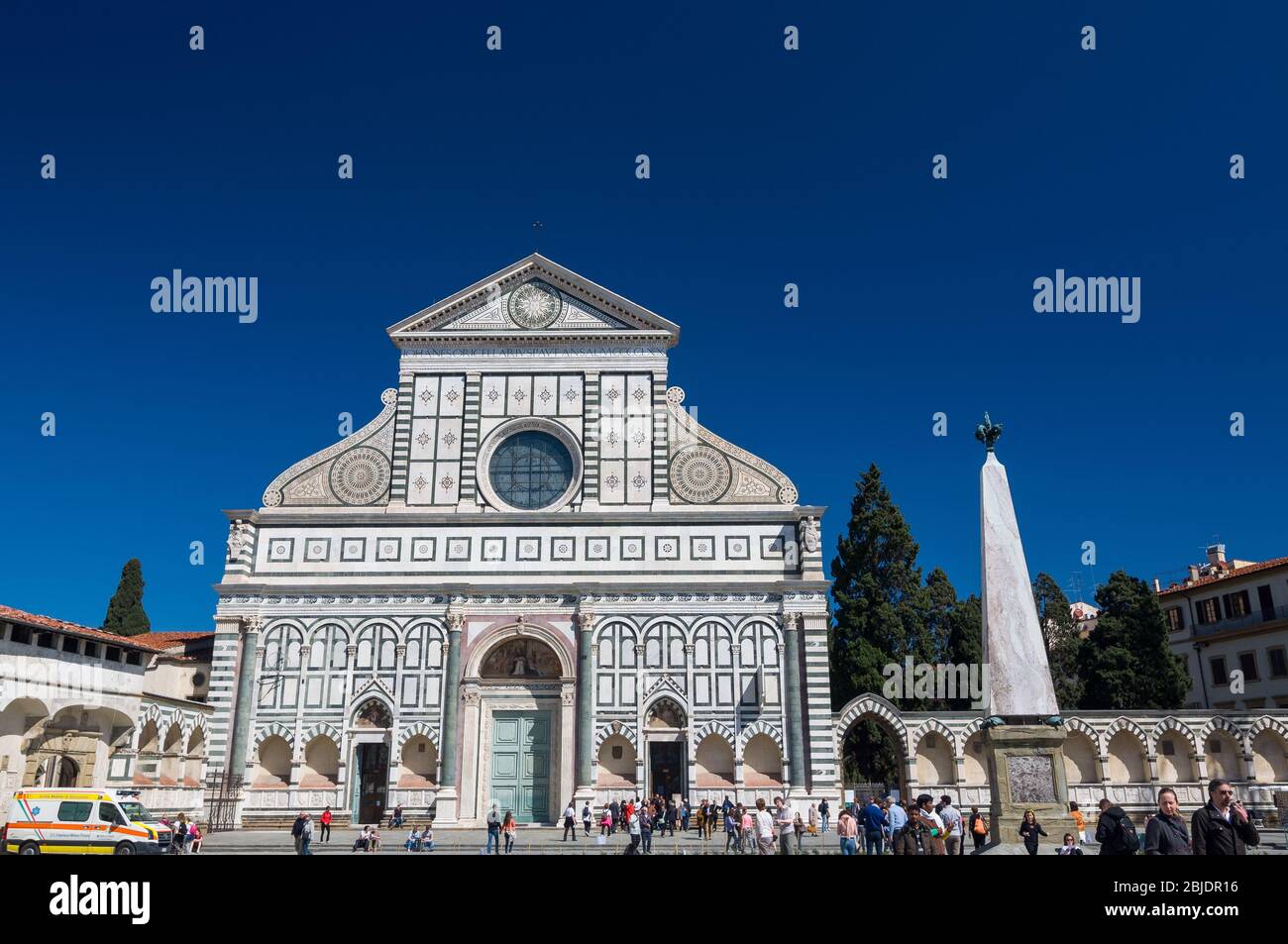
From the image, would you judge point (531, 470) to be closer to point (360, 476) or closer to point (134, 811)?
point (360, 476)

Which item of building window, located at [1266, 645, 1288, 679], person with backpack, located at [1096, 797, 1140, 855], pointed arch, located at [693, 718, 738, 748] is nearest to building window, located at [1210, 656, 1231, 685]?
building window, located at [1266, 645, 1288, 679]

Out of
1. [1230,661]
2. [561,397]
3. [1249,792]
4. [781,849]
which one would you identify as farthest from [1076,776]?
[561,397]

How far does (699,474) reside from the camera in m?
31.7

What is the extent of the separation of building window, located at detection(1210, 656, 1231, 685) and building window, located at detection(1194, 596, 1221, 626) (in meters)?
1.67

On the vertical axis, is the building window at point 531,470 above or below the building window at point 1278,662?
above

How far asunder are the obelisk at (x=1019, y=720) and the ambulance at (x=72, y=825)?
628 inches

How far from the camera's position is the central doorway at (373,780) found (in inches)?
1138

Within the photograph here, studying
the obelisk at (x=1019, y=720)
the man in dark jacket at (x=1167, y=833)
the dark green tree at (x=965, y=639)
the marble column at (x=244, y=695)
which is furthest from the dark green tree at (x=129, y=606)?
the man in dark jacket at (x=1167, y=833)

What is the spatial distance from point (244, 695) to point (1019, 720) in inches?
960

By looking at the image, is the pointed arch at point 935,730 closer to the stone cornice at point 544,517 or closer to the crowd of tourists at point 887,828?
the crowd of tourists at point 887,828

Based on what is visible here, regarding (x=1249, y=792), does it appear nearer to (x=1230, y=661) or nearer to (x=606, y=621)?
(x=1230, y=661)
